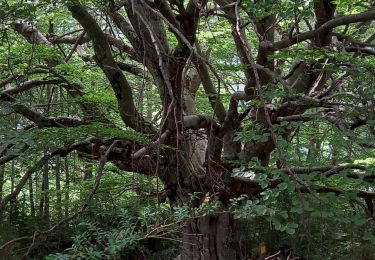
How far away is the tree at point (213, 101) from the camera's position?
3395 mm

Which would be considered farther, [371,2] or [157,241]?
[157,241]

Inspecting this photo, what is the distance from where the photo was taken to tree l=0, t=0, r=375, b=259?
3395 mm

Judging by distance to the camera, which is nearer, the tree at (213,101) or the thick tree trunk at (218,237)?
the tree at (213,101)

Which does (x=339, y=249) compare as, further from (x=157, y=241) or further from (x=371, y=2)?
(x=371, y=2)

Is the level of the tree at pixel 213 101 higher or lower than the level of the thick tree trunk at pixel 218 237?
higher

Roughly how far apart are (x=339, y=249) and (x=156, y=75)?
3.90 m

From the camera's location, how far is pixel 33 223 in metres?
7.22

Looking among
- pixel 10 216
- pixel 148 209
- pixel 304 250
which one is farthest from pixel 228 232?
pixel 10 216

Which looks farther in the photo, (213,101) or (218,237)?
(218,237)

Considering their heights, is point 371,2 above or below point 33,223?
above

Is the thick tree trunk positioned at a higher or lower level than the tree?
lower

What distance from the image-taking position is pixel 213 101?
16.2ft

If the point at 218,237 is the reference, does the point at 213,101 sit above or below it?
above

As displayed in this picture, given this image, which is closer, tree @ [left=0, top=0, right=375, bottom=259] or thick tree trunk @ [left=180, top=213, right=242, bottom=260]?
tree @ [left=0, top=0, right=375, bottom=259]
